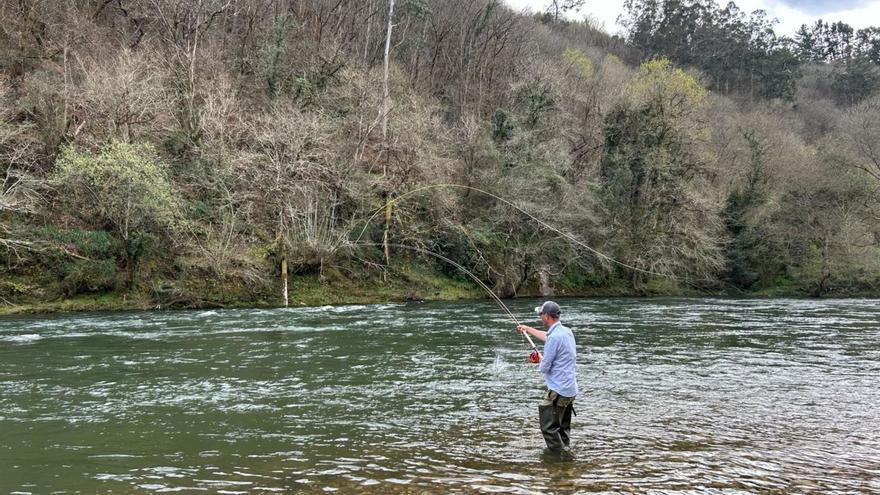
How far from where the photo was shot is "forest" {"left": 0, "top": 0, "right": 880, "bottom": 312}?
2989 centimetres

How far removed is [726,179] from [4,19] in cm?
5164

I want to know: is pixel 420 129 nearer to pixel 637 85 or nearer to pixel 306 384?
pixel 637 85

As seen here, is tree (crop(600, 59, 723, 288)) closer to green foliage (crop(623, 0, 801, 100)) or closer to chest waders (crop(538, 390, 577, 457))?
chest waders (crop(538, 390, 577, 457))

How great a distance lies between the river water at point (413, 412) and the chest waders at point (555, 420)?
33 centimetres

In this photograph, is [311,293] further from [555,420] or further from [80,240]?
[555,420]

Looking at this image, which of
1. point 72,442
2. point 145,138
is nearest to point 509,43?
point 145,138

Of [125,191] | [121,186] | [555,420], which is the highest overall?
[121,186]

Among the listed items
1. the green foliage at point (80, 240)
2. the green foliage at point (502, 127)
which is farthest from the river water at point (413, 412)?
the green foliage at point (502, 127)

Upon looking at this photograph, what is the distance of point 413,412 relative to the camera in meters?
11.9

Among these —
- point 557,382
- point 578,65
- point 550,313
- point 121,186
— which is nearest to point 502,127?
point 578,65

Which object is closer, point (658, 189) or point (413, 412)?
point (413, 412)

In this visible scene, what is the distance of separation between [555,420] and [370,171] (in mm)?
30335

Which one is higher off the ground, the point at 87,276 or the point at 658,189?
the point at 658,189

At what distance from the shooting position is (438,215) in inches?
1565
